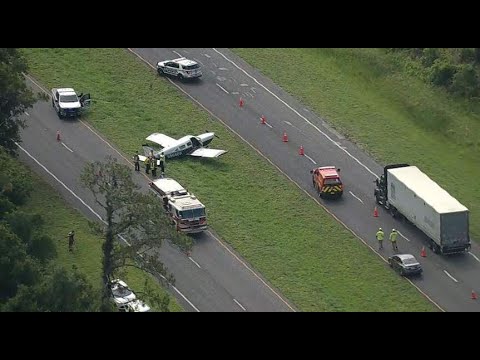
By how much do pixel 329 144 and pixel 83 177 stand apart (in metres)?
27.7

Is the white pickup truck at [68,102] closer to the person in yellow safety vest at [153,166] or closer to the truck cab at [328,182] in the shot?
Answer: the person in yellow safety vest at [153,166]

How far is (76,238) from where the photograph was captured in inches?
2416

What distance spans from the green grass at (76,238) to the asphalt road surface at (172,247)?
77 cm

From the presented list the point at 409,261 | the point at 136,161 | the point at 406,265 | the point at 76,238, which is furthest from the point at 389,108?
the point at 76,238

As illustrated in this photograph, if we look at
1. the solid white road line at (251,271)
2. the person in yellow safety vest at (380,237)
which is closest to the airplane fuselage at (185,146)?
the solid white road line at (251,271)

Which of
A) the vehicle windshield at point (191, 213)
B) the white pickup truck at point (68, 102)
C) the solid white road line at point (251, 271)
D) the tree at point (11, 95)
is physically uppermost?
the tree at point (11, 95)

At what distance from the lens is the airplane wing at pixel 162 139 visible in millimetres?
72062

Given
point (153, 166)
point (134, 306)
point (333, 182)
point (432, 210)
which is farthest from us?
point (153, 166)

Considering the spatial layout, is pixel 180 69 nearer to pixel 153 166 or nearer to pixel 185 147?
pixel 185 147

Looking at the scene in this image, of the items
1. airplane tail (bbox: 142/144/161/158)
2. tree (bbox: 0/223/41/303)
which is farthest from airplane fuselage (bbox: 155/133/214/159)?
tree (bbox: 0/223/41/303)

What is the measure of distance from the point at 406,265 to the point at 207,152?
17.5 m

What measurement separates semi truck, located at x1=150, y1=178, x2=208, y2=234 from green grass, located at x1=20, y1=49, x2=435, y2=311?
1542 mm
